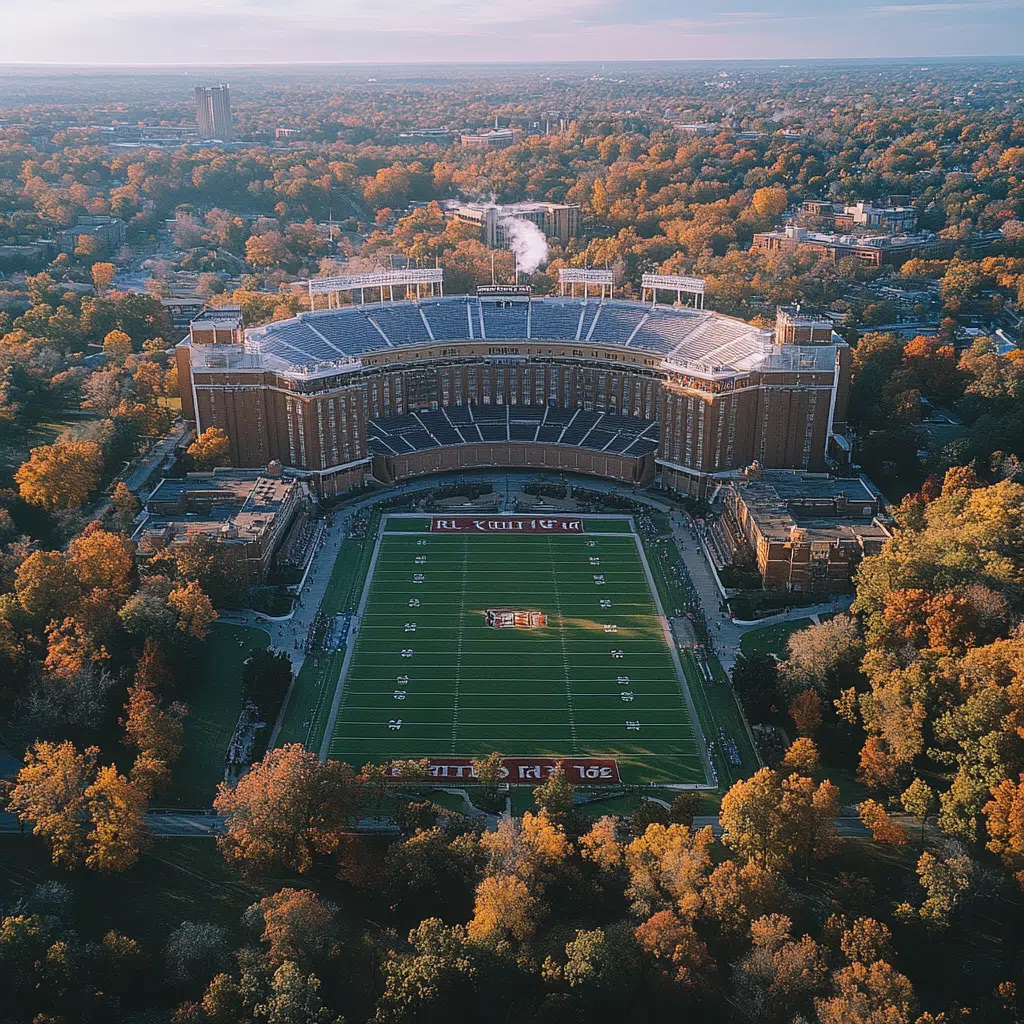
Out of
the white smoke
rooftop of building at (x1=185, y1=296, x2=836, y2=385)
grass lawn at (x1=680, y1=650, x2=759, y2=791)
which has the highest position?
rooftop of building at (x1=185, y1=296, x2=836, y2=385)

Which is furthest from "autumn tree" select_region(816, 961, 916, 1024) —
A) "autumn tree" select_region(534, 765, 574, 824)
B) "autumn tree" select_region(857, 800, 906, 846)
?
"autumn tree" select_region(534, 765, 574, 824)

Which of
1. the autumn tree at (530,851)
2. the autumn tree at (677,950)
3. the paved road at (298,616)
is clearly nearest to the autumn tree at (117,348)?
the paved road at (298,616)

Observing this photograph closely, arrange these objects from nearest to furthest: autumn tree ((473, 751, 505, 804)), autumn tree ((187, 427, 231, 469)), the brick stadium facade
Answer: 1. autumn tree ((473, 751, 505, 804))
2. autumn tree ((187, 427, 231, 469))
3. the brick stadium facade

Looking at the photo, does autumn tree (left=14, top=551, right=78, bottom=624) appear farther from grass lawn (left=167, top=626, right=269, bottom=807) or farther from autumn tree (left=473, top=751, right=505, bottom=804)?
autumn tree (left=473, top=751, right=505, bottom=804)

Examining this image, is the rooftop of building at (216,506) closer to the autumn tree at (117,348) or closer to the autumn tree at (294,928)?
the autumn tree at (117,348)

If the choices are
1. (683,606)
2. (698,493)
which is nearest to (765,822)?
(683,606)

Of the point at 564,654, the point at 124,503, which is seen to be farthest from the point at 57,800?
the point at 124,503

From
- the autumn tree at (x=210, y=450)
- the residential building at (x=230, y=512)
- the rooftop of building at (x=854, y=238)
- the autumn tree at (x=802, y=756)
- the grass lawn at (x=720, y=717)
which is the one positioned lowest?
the grass lawn at (x=720, y=717)
